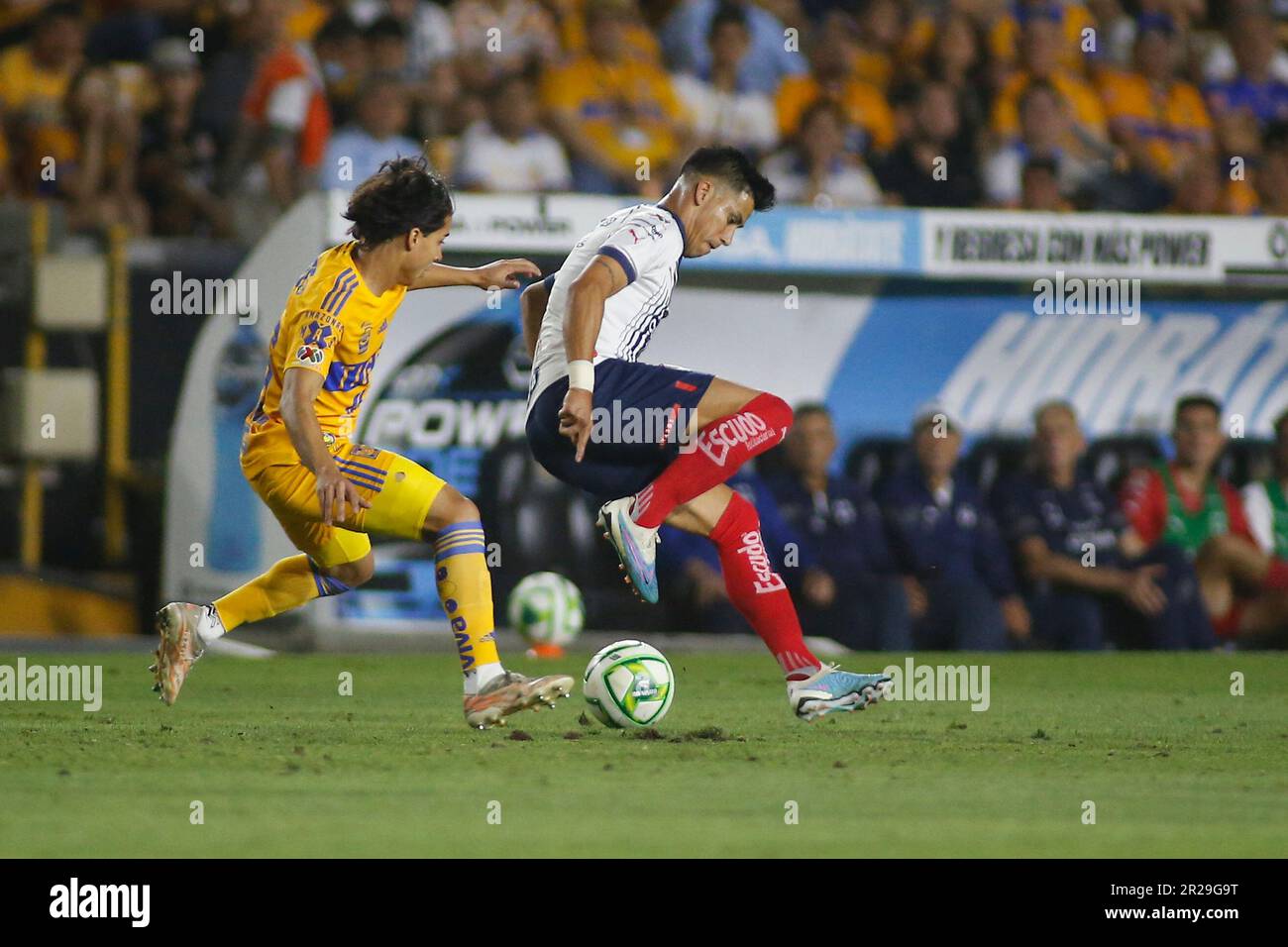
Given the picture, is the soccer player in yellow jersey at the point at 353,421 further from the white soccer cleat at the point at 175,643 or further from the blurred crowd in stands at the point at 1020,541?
the blurred crowd in stands at the point at 1020,541

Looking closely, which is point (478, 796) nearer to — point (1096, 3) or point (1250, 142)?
point (1250, 142)

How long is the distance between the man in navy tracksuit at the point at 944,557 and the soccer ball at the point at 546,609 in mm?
2277

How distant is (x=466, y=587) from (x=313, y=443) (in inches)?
30.5

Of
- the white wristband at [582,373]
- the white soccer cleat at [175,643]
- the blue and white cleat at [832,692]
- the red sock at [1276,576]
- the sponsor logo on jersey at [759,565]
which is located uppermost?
the white wristband at [582,373]

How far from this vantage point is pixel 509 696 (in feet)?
21.5

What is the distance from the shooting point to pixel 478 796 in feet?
17.9

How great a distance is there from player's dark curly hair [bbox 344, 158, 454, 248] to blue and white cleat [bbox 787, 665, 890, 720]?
6.95 ft

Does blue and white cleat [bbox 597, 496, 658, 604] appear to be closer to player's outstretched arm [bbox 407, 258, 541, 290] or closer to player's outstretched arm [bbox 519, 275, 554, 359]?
player's outstretched arm [bbox 519, 275, 554, 359]

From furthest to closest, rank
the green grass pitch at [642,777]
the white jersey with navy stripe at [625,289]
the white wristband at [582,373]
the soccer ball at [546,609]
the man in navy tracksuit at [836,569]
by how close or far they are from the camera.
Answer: the man in navy tracksuit at [836,569]
the soccer ball at [546,609]
the white jersey with navy stripe at [625,289]
the white wristband at [582,373]
the green grass pitch at [642,777]

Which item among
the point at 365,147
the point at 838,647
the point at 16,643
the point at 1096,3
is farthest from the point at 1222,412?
the point at 16,643

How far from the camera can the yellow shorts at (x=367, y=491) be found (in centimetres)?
671

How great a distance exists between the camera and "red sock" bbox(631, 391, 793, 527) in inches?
274

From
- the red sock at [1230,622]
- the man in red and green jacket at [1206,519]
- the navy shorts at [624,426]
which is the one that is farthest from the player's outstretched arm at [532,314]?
the red sock at [1230,622]

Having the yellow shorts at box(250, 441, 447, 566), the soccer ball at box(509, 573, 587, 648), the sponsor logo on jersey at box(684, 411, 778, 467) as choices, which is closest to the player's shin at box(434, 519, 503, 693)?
the yellow shorts at box(250, 441, 447, 566)
